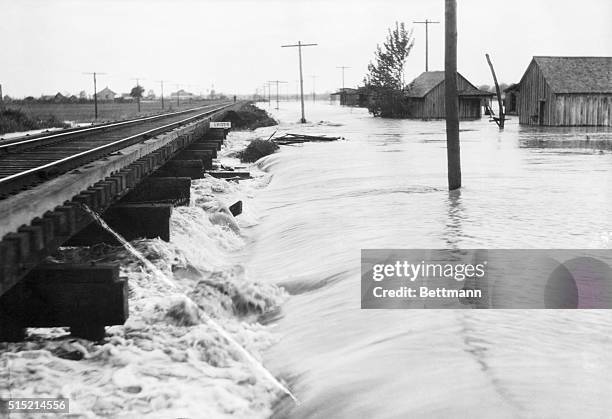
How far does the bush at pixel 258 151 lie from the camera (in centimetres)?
2978

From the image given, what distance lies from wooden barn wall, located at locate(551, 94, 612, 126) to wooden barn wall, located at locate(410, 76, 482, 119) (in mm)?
17432

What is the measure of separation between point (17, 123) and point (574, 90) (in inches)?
1246

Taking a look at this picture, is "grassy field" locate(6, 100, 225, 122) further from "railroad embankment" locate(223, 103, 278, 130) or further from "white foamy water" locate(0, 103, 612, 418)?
"white foamy water" locate(0, 103, 612, 418)

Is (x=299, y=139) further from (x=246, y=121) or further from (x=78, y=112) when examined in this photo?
(x=78, y=112)

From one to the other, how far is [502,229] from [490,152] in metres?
16.0

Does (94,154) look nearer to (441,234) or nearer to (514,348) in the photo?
(441,234)

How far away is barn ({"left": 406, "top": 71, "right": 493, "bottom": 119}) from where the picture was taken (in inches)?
2313

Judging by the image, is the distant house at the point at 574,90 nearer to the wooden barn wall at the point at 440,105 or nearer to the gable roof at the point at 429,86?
the gable roof at the point at 429,86

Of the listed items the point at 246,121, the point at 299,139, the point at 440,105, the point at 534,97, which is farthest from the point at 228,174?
the point at 440,105

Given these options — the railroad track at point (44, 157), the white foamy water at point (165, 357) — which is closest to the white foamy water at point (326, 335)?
the white foamy water at point (165, 357)

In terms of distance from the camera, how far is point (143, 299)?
8633 mm

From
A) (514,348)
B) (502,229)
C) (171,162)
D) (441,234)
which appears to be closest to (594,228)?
(502,229)

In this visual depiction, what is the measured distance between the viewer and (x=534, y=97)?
45.6 metres

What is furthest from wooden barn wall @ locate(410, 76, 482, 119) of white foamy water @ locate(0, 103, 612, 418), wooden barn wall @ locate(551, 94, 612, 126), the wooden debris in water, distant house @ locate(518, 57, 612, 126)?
white foamy water @ locate(0, 103, 612, 418)
